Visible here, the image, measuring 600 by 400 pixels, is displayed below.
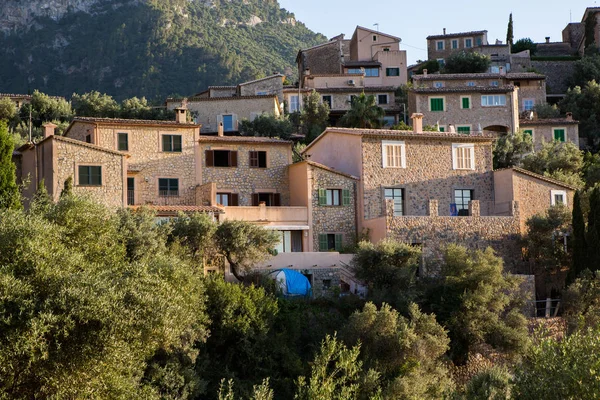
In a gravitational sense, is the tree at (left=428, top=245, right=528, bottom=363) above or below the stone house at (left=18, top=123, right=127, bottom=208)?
below

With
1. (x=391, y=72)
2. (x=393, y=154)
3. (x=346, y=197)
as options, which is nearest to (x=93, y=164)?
(x=346, y=197)

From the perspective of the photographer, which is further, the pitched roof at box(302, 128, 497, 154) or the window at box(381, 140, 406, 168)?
the window at box(381, 140, 406, 168)

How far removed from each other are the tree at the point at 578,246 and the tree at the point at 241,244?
12.8 m

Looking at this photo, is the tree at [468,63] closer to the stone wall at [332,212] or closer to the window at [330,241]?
the stone wall at [332,212]

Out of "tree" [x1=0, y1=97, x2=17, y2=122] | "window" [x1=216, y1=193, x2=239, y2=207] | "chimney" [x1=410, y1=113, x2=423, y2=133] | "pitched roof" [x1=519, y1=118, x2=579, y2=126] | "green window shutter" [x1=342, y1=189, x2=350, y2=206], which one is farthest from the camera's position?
"tree" [x1=0, y1=97, x2=17, y2=122]

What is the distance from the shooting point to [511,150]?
60.5m

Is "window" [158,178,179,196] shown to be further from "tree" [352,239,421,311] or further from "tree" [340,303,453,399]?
"tree" [340,303,453,399]

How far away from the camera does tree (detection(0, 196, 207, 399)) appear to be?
89.0ft

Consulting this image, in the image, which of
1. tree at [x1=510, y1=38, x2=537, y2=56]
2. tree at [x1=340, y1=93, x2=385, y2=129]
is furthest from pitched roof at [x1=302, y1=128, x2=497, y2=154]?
tree at [x1=510, y1=38, x2=537, y2=56]

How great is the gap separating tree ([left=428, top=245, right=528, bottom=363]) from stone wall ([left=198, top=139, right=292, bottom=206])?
1067 cm

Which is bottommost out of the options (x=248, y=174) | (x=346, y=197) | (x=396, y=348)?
(x=396, y=348)

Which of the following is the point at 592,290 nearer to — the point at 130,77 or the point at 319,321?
the point at 319,321

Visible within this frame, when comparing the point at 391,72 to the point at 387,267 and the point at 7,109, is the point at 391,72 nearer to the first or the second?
the point at 7,109

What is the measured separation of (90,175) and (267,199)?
30.0ft
